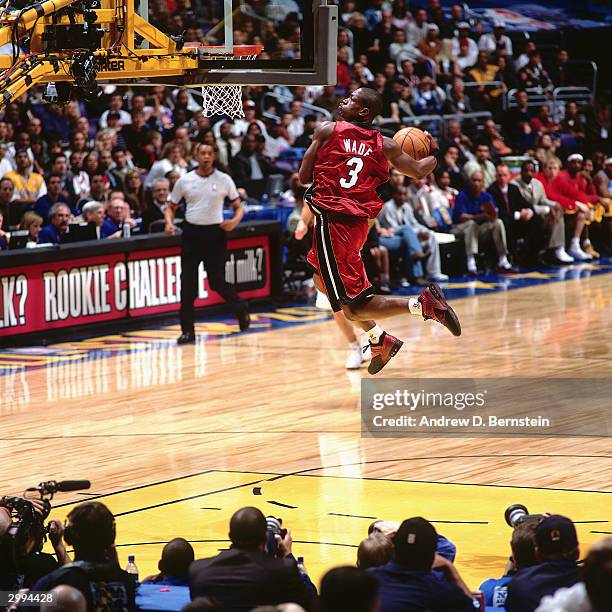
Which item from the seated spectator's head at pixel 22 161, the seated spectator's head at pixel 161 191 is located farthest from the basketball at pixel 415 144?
the seated spectator's head at pixel 22 161

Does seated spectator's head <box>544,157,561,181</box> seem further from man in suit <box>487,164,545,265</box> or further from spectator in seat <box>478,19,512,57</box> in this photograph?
spectator in seat <box>478,19,512,57</box>

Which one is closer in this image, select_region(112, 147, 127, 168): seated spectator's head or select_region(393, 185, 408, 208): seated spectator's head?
select_region(112, 147, 127, 168): seated spectator's head

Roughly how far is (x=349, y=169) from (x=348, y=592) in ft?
18.5

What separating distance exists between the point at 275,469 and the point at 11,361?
17.4 feet

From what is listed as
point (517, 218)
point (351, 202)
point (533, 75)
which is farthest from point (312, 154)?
point (533, 75)

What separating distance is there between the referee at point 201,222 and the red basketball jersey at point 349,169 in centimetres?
517

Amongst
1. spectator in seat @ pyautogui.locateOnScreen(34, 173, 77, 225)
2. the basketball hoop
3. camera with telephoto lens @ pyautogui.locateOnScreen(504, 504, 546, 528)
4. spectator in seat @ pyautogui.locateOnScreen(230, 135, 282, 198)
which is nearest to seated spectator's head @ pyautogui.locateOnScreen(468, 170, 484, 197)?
spectator in seat @ pyautogui.locateOnScreen(230, 135, 282, 198)

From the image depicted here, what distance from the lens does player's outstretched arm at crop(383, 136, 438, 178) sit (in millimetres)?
9570

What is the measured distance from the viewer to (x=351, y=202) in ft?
32.0

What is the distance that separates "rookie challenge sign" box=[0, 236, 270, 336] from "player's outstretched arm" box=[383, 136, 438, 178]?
6.03m

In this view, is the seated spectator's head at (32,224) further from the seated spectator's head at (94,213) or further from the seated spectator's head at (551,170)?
the seated spectator's head at (551,170)

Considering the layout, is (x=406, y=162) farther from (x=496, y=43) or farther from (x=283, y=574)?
(x=496, y=43)

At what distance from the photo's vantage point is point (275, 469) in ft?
31.1

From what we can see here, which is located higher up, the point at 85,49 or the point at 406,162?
the point at 85,49
